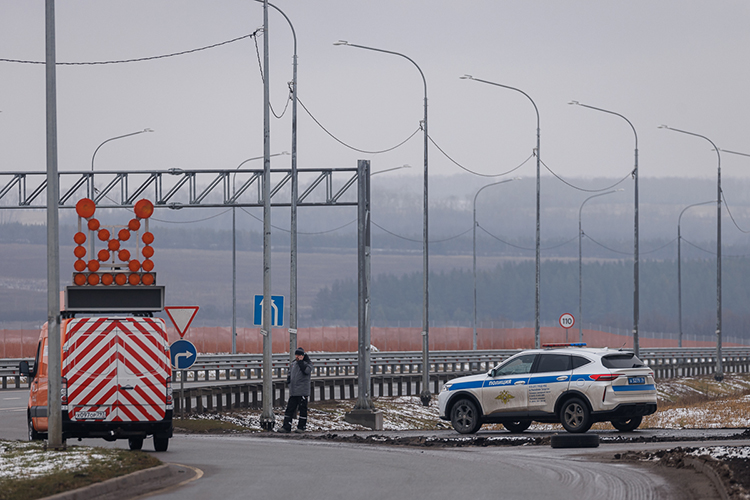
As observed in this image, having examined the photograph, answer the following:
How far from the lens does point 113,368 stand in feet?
55.5

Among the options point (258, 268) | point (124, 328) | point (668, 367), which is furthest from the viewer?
point (258, 268)

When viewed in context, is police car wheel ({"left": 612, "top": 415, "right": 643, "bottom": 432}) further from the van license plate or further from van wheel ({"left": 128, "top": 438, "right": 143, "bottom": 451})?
the van license plate

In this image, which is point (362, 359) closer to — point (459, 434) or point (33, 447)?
point (459, 434)

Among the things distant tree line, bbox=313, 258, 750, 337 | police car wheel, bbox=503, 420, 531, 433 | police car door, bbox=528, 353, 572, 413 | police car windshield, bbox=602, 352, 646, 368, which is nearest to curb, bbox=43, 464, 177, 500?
police car door, bbox=528, 353, 572, 413

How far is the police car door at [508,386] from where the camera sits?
22.0 meters

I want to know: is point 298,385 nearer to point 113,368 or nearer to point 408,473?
point 113,368

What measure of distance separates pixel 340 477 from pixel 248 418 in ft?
65.1

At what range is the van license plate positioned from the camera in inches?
663

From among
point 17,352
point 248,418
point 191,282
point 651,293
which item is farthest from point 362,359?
point 651,293

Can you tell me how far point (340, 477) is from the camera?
1420cm

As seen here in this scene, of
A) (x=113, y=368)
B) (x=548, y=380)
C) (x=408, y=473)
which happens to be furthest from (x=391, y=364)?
(x=408, y=473)

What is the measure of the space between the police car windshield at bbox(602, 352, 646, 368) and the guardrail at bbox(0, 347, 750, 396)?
25236 millimetres

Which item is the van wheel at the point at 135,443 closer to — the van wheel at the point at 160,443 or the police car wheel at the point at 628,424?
the van wheel at the point at 160,443

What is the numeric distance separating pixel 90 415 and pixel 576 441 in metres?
7.64
